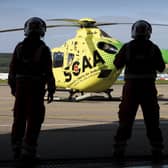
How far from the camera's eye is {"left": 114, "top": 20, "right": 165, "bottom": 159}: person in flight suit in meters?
7.45

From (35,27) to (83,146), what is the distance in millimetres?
2301

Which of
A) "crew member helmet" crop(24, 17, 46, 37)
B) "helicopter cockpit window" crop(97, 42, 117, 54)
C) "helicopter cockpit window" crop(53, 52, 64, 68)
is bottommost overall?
"helicopter cockpit window" crop(53, 52, 64, 68)

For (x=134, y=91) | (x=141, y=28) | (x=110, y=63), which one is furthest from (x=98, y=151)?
(x=110, y=63)

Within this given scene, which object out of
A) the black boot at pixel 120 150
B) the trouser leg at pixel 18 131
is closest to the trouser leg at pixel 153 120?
the black boot at pixel 120 150

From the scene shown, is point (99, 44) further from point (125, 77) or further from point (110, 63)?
point (125, 77)

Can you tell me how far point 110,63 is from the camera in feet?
66.2

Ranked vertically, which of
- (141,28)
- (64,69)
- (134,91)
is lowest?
(64,69)

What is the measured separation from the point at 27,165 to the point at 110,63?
1355cm

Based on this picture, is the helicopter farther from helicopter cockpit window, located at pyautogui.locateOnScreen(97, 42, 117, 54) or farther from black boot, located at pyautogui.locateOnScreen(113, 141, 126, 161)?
black boot, located at pyautogui.locateOnScreen(113, 141, 126, 161)

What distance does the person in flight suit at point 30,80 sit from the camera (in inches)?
280

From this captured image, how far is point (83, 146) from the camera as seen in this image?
28.2ft

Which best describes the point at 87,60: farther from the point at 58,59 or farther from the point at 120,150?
the point at 120,150

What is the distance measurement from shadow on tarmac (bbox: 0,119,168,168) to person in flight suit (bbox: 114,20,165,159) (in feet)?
1.12

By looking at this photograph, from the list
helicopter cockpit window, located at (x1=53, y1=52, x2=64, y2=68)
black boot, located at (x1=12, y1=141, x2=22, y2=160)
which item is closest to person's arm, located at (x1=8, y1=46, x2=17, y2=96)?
black boot, located at (x1=12, y1=141, x2=22, y2=160)
